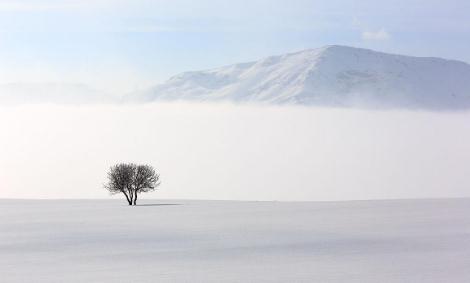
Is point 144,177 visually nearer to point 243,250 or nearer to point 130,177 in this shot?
point 130,177

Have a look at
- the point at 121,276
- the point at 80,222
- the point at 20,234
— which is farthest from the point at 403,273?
the point at 80,222

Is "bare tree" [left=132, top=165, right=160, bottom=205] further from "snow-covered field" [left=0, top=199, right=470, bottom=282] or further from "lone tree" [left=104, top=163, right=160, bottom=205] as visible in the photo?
"snow-covered field" [left=0, top=199, right=470, bottom=282]

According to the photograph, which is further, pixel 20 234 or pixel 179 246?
pixel 20 234

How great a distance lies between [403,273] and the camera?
31.3m

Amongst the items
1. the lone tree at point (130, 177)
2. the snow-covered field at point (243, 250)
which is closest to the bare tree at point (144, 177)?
the lone tree at point (130, 177)

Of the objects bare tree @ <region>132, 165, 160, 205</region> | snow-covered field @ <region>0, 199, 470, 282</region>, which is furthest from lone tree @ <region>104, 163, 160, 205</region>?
snow-covered field @ <region>0, 199, 470, 282</region>

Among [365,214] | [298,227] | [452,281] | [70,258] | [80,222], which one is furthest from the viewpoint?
[365,214]

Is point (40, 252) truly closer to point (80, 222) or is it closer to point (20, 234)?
point (20, 234)

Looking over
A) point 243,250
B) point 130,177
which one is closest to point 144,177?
point 130,177

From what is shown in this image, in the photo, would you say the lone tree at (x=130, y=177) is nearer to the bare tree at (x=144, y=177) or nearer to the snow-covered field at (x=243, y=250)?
the bare tree at (x=144, y=177)

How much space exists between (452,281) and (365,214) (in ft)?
134

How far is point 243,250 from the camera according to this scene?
1575 inches

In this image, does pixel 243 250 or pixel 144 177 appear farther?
pixel 144 177

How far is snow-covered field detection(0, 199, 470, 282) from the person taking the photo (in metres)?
31.4
